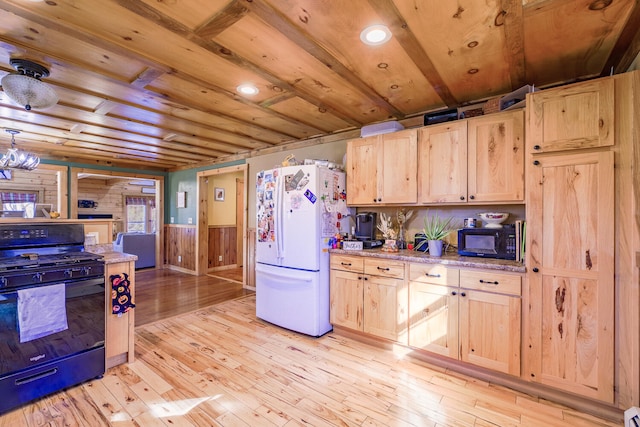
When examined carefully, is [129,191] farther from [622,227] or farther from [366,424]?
[622,227]

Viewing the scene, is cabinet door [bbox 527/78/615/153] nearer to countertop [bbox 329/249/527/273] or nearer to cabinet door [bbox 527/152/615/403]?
cabinet door [bbox 527/152/615/403]

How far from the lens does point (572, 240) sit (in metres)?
1.92

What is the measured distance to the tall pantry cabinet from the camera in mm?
1761

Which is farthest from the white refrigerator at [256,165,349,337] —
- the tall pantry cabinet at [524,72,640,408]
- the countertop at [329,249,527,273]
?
the tall pantry cabinet at [524,72,640,408]

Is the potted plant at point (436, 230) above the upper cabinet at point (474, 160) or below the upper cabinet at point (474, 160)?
below

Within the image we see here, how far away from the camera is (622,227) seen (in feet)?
5.83

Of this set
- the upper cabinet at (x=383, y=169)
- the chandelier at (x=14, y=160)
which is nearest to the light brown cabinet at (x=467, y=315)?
the upper cabinet at (x=383, y=169)

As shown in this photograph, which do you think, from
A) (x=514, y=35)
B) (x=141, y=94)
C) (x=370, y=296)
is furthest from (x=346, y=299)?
(x=141, y=94)

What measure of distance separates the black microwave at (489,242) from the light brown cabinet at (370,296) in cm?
57

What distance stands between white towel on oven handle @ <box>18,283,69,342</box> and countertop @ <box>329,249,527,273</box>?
7.35 ft

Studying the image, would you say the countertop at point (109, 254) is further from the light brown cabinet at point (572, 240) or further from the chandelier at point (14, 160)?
the light brown cabinet at point (572, 240)

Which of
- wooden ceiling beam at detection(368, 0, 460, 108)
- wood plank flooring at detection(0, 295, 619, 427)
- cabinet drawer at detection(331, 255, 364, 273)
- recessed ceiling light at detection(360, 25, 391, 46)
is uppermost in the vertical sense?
recessed ceiling light at detection(360, 25, 391, 46)

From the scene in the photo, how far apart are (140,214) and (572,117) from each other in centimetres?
1159

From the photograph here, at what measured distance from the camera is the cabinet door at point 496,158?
7.36 ft
